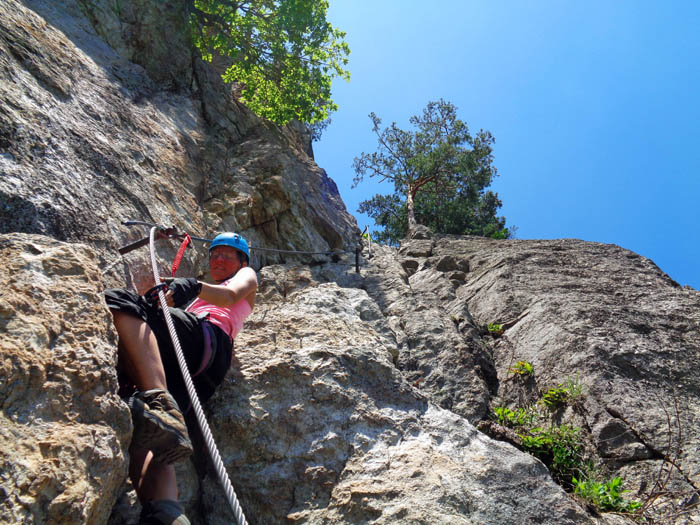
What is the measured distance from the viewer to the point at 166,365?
2.78 meters

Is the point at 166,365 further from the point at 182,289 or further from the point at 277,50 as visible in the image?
the point at 277,50

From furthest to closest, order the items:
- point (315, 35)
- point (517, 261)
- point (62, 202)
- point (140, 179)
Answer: point (315, 35) → point (517, 261) → point (140, 179) → point (62, 202)

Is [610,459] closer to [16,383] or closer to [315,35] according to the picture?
[16,383]

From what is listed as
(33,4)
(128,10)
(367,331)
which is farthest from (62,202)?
(128,10)

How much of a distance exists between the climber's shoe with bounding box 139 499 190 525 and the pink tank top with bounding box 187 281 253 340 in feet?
4.00

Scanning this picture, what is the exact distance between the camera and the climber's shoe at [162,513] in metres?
2.04

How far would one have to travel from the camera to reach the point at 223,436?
3.14 meters

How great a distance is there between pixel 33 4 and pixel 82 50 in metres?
0.77

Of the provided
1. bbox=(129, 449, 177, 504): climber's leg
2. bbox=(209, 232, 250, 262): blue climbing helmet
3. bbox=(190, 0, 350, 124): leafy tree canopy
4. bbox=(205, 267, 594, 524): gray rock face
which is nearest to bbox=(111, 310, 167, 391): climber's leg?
bbox=(129, 449, 177, 504): climber's leg

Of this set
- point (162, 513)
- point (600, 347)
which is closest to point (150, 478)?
point (162, 513)

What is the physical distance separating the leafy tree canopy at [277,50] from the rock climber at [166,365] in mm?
7417

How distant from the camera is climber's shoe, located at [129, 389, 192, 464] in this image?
2209 mm

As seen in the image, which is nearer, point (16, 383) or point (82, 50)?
point (16, 383)

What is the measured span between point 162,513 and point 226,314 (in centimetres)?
Answer: 145
